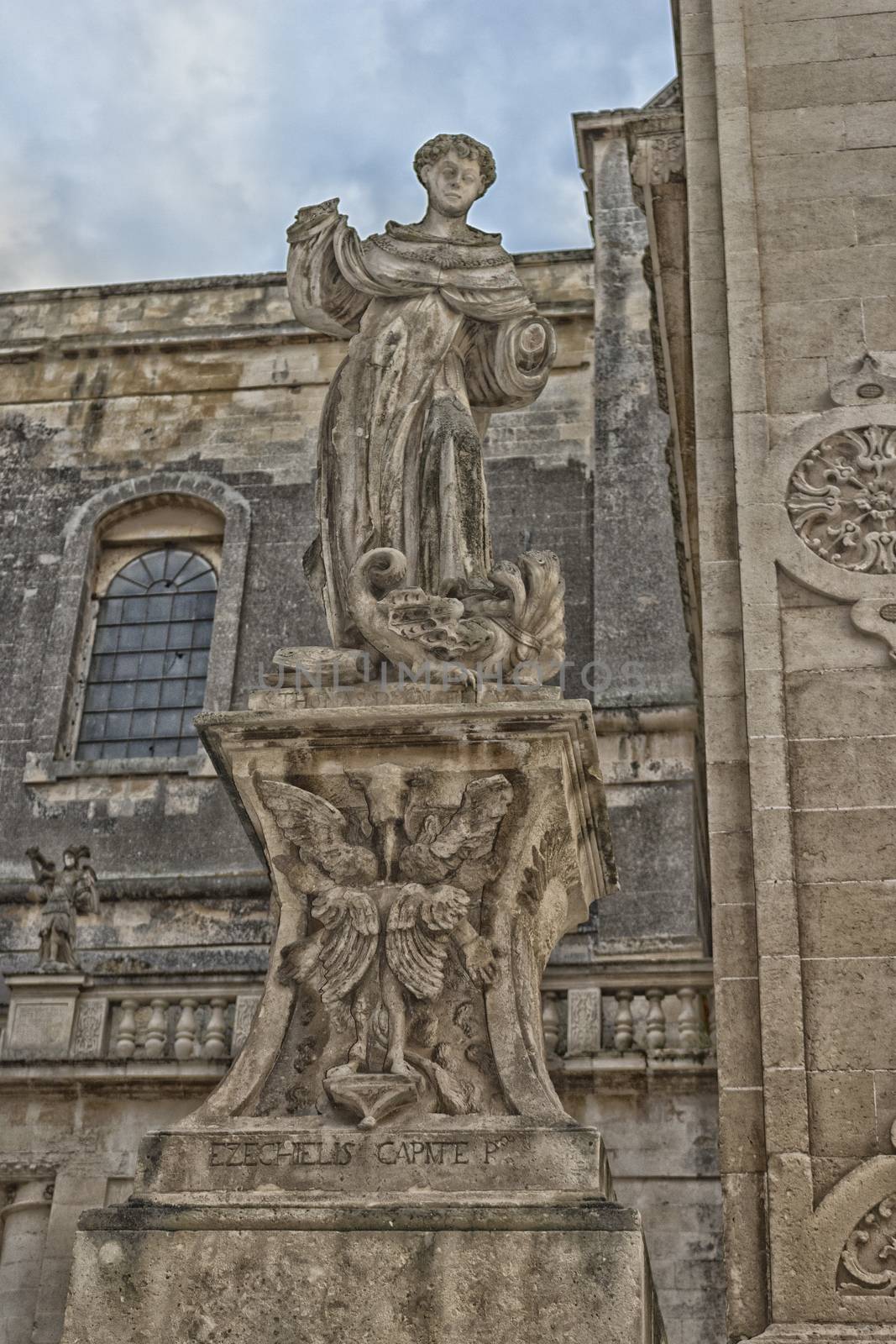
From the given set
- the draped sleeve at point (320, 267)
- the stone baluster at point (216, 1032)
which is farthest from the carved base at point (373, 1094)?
the stone baluster at point (216, 1032)

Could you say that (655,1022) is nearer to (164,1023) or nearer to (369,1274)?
(164,1023)

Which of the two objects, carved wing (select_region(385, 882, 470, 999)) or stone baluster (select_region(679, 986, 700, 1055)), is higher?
stone baluster (select_region(679, 986, 700, 1055))

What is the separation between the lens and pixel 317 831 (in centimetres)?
607

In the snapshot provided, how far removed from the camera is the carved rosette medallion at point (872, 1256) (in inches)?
209

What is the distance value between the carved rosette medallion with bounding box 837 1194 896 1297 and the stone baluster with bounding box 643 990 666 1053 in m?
7.17

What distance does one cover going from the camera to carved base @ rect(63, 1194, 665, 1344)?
16.5 feet

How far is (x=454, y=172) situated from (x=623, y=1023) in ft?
22.8

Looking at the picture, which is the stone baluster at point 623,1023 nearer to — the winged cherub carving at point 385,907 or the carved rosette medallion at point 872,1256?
the winged cherub carving at point 385,907

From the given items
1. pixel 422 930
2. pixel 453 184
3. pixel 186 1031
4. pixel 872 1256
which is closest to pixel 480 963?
pixel 422 930

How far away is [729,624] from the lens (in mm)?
6570

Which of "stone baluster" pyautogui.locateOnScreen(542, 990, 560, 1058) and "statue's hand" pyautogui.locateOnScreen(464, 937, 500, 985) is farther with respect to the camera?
"stone baluster" pyautogui.locateOnScreen(542, 990, 560, 1058)

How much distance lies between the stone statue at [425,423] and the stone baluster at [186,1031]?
266 inches

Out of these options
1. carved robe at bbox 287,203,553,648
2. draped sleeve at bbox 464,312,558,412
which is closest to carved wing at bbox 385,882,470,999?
carved robe at bbox 287,203,553,648

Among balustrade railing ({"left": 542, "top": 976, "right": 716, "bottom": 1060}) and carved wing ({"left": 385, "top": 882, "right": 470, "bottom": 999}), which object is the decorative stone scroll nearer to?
carved wing ({"left": 385, "top": 882, "right": 470, "bottom": 999})
